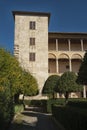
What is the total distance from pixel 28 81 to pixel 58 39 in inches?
706

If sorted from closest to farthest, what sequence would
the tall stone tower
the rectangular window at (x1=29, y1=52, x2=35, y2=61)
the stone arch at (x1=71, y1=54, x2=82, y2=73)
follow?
the tall stone tower → the rectangular window at (x1=29, y1=52, x2=35, y2=61) → the stone arch at (x1=71, y1=54, x2=82, y2=73)

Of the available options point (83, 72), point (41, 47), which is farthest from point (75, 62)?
point (83, 72)

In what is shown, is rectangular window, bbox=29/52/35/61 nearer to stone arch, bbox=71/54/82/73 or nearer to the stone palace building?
the stone palace building

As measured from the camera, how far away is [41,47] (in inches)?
1788

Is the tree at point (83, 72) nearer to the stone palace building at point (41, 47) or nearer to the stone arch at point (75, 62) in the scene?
the stone palace building at point (41, 47)

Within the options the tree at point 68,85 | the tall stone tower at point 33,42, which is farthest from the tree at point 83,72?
the tall stone tower at point 33,42

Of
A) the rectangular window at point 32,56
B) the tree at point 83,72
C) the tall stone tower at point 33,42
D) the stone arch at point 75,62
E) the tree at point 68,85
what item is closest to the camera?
the tree at point 83,72

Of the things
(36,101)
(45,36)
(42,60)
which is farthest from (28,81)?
(45,36)

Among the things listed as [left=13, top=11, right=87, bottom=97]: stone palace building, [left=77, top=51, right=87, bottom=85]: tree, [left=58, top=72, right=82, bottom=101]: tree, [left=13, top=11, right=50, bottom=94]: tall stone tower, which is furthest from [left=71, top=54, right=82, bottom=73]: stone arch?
[left=77, top=51, right=87, bottom=85]: tree

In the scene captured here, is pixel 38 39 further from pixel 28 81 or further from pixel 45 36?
pixel 28 81

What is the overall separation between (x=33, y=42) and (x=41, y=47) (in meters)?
1.72

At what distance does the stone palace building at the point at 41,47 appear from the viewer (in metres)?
44.7

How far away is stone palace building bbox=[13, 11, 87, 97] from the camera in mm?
44688

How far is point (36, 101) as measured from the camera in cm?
4147
